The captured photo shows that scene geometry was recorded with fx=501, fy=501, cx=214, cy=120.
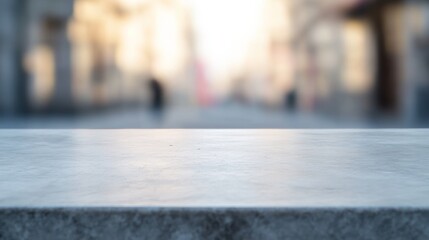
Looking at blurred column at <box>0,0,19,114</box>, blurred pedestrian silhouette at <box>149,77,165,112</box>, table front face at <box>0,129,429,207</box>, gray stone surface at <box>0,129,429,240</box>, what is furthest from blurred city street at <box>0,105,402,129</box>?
gray stone surface at <box>0,129,429,240</box>

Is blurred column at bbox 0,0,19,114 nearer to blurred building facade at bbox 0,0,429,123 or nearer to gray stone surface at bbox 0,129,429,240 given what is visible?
blurred building facade at bbox 0,0,429,123

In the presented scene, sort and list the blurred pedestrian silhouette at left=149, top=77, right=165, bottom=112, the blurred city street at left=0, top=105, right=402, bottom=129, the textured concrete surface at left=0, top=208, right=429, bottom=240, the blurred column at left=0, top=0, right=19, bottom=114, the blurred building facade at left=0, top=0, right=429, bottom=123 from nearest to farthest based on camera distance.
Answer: the textured concrete surface at left=0, top=208, right=429, bottom=240 < the blurred city street at left=0, top=105, right=402, bottom=129 < the blurred building facade at left=0, top=0, right=429, bottom=123 < the blurred column at left=0, top=0, right=19, bottom=114 < the blurred pedestrian silhouette at left=149, top=77, right=165, bottom=112

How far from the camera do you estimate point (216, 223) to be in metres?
1.64

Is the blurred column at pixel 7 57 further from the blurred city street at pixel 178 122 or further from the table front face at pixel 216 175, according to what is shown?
the table front face at pixel 216 175

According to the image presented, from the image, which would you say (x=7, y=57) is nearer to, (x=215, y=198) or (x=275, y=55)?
(x=215, y=198)

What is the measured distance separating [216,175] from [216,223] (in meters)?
0.79

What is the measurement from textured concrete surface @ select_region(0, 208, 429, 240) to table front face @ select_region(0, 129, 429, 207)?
0.05m

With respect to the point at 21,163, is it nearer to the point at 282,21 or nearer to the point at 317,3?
the point at 317,3

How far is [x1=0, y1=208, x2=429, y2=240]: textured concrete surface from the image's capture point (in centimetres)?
163

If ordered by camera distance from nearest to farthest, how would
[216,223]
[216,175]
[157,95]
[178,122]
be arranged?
[216,223] → [216,175] → [178,122] → [157,95]

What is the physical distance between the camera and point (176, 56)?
4472 cm

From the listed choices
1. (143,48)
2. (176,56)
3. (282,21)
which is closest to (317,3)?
(282,21)

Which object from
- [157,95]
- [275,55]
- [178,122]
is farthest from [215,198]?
[275,55]

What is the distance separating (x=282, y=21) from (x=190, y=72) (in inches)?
755
